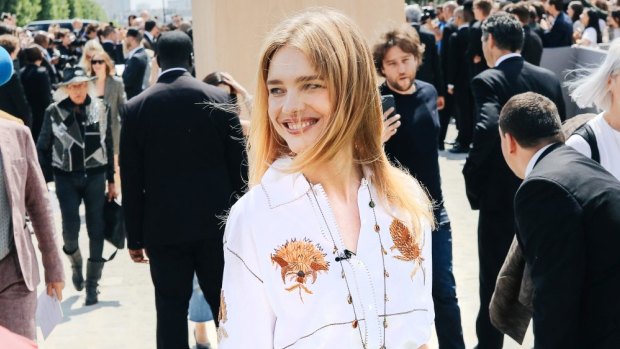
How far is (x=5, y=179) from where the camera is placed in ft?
12.6

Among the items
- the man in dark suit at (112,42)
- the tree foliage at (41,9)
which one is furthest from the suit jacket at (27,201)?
the tree foliage at (41,9)

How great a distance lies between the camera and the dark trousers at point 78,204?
6.68m

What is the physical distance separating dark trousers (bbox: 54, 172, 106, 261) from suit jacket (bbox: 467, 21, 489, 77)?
20.5 ft

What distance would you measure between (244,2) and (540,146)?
10.4 feet

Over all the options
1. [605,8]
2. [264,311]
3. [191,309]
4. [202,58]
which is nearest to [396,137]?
[191,309]

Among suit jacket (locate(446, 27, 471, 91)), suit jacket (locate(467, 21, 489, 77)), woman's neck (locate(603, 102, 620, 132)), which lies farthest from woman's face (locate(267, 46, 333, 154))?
suit jacket (locate(446, 27, 471, 91))

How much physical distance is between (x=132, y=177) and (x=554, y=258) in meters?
2.62

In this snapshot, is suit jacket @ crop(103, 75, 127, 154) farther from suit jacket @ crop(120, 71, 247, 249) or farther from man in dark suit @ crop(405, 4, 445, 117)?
man in dark suit @ crop(405, 4, 445, 117)

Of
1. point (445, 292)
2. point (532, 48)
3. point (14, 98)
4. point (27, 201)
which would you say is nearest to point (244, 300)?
point (27, 201)

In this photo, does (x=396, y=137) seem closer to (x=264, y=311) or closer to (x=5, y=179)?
(x=5, y=179)

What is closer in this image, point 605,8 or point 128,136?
point 128,136

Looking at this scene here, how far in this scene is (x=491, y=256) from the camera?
5.18 metres

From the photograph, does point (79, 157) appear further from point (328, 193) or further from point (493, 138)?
point (328, 193)

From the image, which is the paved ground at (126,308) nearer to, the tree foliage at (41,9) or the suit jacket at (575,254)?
the suit jacket at (575,254)
